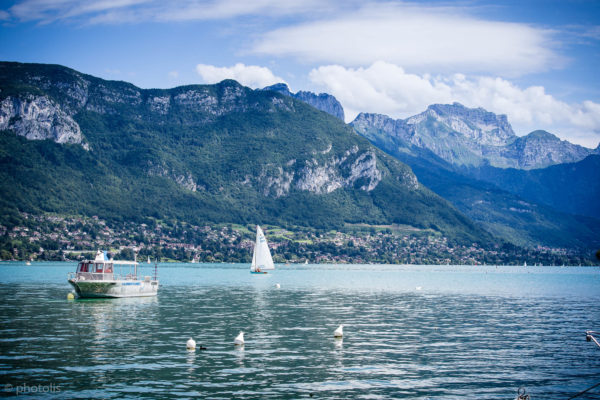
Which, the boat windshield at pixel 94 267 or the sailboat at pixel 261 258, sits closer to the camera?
the boat windshield at pixel 94 267

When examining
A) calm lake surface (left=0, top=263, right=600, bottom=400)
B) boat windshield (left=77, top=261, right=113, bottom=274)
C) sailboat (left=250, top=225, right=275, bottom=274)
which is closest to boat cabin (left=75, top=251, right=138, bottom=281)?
boat windshield (left=77, top=261, right=113, bottom=274)

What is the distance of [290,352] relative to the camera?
41.9 m

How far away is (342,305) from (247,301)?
14.2m

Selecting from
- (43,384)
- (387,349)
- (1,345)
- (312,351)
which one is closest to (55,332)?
(1,345)

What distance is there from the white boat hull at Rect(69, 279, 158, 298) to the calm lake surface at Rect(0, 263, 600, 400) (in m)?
3.46

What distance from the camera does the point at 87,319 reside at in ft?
190

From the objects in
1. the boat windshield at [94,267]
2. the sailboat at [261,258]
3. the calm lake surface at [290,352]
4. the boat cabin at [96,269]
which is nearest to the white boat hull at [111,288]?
the boat cabin at [96,269]

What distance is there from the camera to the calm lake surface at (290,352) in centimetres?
3155

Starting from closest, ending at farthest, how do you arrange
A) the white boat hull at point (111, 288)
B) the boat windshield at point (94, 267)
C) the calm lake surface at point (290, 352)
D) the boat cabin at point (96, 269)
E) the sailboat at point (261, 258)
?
the calm lake surface at point (290, 352) → the white boat hull at point (111, 288) → the boat cabin at point (96, 269) → the boat windshield at point (94, 267) → the sailboat at point (261, 258)

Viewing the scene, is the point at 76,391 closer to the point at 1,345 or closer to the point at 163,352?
the point at 163,352

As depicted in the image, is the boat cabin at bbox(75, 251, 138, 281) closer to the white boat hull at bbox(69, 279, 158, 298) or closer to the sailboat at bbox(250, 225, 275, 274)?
the white boat hull at bbox(69, 279, 158, 298)

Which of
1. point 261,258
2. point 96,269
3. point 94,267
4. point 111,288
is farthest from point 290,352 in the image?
point 261,258

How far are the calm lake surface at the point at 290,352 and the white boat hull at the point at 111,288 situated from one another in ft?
11.4

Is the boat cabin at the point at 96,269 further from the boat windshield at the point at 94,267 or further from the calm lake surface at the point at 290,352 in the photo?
the calm lake surface at the point at 290,352
